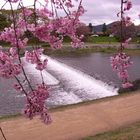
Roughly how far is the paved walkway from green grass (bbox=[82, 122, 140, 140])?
1.33ft

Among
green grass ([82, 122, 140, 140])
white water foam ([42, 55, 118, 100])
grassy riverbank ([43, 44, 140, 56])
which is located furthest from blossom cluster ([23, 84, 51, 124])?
grassy riverbank ([43, 44, 140, 56])

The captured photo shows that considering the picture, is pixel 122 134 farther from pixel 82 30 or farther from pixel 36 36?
pixel 82 30

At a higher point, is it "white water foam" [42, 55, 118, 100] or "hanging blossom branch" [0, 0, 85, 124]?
"hanging blossom branch" [0, 0, 85, 124]

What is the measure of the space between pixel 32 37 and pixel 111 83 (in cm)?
1797

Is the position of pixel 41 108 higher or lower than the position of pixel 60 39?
lower

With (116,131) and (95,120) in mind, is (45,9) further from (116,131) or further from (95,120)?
(95,120)

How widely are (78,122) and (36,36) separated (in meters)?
7.61

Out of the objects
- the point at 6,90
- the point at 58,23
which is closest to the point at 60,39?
the point at 58,23

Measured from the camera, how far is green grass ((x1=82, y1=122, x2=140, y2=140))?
10.2m

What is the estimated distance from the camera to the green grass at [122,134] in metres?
10.2

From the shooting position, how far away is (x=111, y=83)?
880 inches

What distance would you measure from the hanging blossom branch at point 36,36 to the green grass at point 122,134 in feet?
17.5

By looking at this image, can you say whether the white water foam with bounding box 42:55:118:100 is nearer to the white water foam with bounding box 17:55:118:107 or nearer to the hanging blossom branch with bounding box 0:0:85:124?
the white water foam with bounding box 17:55:118:107

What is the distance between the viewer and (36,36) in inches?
184
